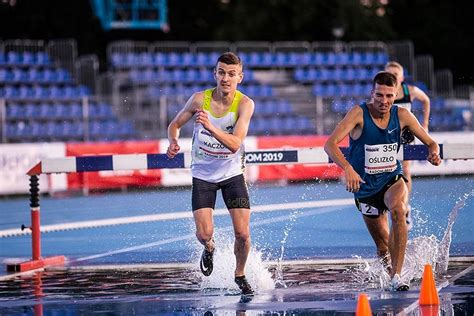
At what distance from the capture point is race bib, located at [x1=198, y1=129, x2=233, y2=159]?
11141mm

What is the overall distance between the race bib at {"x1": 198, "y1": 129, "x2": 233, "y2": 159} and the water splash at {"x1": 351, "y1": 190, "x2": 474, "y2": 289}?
1788mm

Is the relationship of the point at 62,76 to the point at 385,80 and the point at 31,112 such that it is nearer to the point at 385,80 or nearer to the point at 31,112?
the point at 31,112

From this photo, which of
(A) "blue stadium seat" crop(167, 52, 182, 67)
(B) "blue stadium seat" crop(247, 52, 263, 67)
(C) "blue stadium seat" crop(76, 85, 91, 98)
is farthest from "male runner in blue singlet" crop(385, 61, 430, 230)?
(B) "blue stadium seat" crop(247, 52, 263, 67)

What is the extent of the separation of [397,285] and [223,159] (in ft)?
6.32

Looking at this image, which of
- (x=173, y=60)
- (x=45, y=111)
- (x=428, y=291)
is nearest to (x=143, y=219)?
(x=428, y=291)

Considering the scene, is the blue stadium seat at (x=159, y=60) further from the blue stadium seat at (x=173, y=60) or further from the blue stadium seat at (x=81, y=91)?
the blue stadium seat at (x=81, y=91)

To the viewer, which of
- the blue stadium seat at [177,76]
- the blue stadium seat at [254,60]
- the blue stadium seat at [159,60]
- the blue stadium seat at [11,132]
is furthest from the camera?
the blue stadium seat at [254,60]

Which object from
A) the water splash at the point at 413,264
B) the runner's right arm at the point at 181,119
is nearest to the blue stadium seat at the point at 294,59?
the water splash at the point at 413,264

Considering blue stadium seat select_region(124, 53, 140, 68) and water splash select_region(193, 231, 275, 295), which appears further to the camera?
blue stadium seat select_region(124, 53, 140, 68)

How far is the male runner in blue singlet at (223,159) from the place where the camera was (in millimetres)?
11062

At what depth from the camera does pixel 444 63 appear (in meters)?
51.3

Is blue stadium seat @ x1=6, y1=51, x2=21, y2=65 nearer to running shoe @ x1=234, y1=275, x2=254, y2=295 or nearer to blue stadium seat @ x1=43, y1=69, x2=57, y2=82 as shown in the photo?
blue stadium seat @ x1=43, y1=69, x2=57, y2=82

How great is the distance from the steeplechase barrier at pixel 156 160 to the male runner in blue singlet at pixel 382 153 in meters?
2.33

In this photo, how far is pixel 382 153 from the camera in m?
11.1
